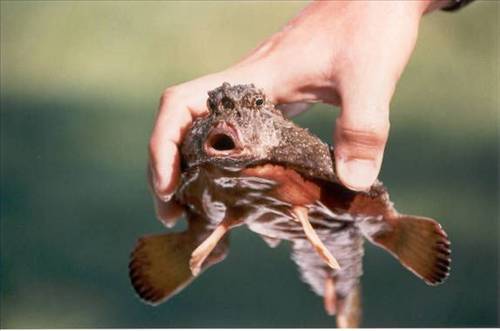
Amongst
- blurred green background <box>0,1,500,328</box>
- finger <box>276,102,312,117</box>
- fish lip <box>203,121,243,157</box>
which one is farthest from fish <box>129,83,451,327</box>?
blurred green background <box>0,1,500,328</box>

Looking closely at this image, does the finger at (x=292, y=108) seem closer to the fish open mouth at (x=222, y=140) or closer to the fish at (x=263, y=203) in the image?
the fish at (x=263, y=203)

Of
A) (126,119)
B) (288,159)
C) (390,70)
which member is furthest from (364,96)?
(126,119)

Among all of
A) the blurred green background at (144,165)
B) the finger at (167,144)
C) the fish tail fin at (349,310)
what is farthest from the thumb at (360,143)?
the blurred green background at (144,165)

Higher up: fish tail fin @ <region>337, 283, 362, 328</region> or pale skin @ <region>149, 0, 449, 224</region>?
pale skin @ <region>149, 0, 449, 224</region>

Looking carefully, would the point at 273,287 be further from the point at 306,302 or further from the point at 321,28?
the point at 321,28

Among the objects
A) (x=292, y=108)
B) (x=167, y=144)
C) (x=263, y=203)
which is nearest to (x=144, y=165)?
(x=292, y=108)

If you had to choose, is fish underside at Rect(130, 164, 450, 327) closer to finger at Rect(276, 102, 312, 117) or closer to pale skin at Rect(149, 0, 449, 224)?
pale skin at Rect(149, 0, 449, 224)

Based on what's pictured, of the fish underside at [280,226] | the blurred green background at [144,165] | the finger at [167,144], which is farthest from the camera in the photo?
the blurred green background at [144,165]
